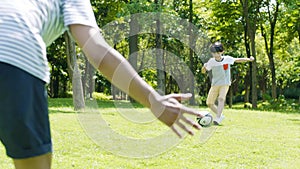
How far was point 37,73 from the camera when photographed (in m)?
1.48

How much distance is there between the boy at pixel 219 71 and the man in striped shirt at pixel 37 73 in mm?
7292

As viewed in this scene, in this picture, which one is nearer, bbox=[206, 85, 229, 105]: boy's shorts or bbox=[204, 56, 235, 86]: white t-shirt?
bbox=[204, 56, 235, 86]: white t-shirt

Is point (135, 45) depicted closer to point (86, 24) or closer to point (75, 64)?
point (75, 64)

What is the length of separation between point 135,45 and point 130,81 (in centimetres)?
1825

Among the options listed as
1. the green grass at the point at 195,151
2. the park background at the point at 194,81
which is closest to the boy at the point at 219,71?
the park background at the point at 194,81

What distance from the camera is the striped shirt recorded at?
1461 millimetres

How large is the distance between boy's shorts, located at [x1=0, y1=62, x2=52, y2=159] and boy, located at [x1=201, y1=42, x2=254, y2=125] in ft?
24.3

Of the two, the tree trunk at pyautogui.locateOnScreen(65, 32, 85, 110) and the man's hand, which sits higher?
the man's hand

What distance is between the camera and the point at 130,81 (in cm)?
154

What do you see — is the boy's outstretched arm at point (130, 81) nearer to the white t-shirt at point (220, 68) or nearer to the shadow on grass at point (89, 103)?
the white t-shirt at point (220, 68)

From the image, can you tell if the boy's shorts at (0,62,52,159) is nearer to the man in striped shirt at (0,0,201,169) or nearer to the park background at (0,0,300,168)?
the man in striped shirt at (0,0,201,169)

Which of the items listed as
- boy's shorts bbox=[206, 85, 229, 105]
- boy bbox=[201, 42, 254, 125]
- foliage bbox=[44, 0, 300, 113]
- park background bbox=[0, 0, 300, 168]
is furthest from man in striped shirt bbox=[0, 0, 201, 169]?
foliage bbox=[44, 0, 300, 113]

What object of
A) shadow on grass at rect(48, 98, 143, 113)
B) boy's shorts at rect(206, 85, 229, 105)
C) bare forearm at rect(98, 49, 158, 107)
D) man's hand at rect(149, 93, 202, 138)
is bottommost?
shadow on grass at rect(48, 98, 143, 113)

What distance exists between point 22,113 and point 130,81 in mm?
360
